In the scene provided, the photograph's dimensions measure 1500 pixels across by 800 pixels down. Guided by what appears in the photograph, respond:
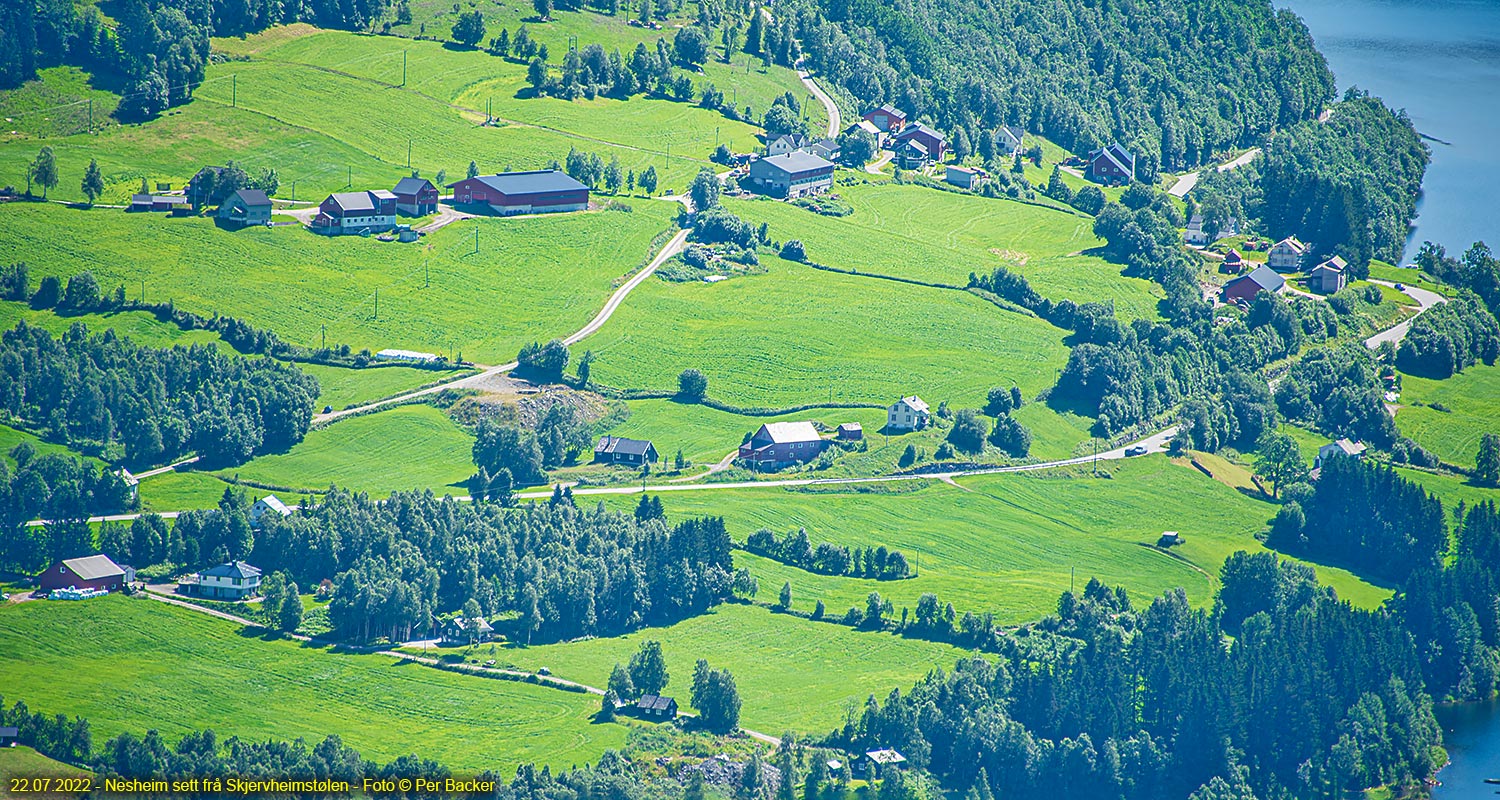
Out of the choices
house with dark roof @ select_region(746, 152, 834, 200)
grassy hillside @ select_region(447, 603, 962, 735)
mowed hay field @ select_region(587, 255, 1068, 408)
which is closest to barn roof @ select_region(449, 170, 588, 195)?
Result: mowed hay field @ select_region(587, 255, 1068, 408)

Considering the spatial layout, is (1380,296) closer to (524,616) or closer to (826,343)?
(826,343)

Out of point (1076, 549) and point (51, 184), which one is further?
point (51, 184)

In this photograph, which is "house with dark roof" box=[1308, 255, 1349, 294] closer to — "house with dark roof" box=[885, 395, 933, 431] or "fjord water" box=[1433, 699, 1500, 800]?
"house with dark roof" box=[885, 395, 933, 431]

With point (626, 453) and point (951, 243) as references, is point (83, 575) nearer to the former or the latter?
point (626, 453)

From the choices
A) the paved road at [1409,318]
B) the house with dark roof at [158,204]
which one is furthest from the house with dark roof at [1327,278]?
the house with dark roof at [158,204]

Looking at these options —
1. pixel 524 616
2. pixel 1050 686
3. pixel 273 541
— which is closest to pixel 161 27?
pixel 273 541

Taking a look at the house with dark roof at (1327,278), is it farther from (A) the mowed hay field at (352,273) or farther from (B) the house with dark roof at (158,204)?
(B) the house with dark roof at (158,204)

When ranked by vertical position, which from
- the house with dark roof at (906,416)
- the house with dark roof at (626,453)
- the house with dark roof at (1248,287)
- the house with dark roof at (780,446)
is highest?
the house with dark roof at (1248,287)
